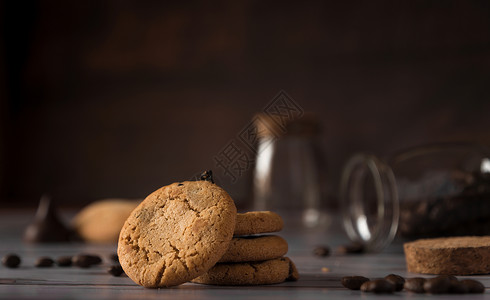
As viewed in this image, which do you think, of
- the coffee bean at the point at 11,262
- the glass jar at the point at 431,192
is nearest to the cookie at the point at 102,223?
the coffee bean at the point at 11,262

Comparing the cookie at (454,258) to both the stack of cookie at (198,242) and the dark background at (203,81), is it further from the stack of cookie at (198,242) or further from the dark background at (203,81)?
the dark background at (203,81)

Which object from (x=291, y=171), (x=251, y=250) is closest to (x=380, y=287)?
(x=251, y=250)

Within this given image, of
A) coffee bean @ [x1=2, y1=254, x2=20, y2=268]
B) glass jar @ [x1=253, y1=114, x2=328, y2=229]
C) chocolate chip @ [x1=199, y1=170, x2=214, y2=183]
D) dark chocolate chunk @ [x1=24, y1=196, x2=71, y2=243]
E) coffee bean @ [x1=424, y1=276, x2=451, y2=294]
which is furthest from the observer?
glass jar @ [x1=253, y1=114, x2=328, y2=229]

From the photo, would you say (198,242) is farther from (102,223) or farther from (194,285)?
(102,223)

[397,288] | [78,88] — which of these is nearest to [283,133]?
[397,288]

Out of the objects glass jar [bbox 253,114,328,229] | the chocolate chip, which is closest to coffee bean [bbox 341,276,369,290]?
the chocolate chip

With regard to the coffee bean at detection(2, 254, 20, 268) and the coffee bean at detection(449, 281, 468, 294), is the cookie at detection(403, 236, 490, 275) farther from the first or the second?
the coffee bean at detection(2, 254, 20, 268)
